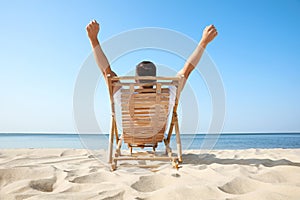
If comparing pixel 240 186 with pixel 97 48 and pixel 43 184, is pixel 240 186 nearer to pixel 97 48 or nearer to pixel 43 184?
pixel 43 184

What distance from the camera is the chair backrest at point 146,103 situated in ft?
9.04

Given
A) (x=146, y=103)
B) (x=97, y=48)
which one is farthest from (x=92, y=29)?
(x=146, y=103)

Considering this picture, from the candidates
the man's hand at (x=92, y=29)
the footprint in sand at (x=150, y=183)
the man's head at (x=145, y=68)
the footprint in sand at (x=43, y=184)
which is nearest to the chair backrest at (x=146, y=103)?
the man's head at (x=145, y=68)

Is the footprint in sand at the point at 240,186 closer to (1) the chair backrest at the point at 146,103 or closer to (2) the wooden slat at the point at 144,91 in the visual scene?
(1) the chair backrest at the point at 146,103

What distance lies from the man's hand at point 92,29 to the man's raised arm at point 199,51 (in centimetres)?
112

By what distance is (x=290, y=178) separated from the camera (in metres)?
1.96

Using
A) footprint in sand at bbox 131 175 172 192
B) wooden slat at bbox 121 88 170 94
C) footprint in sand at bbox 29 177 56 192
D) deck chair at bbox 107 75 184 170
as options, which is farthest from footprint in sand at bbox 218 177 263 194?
wooden slat at bbox 121 88 170 94

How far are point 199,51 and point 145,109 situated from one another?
0.97m

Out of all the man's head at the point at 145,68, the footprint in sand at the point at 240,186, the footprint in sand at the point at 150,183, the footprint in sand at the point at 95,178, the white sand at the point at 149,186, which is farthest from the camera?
the man's head at the point at 145,68

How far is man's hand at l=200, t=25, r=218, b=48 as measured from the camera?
119 inches

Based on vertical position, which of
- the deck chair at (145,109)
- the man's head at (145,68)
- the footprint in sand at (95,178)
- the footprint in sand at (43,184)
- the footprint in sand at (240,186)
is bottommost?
the footprint in sand at (43,184)

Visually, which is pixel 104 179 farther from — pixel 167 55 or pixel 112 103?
pixel 167 55

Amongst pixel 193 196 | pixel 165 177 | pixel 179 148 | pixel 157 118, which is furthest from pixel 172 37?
pixel 193 196

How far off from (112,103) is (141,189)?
1372 millimetres
